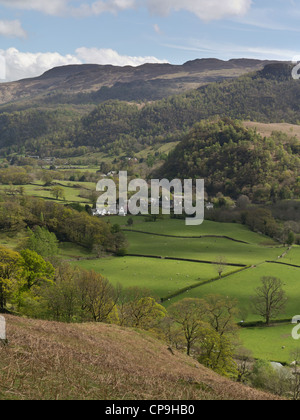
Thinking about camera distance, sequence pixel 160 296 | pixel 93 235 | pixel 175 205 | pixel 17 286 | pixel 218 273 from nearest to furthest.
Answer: pixel 17 286 → pixel 160 296 → pixel 218 273 → pixel 93 235 → pixel 175 205

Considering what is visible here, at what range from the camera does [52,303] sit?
45.6 meters

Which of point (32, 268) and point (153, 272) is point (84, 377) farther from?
point (153, 272)

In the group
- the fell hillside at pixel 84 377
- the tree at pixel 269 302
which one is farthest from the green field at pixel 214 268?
the fell hillside at pixel 84 377

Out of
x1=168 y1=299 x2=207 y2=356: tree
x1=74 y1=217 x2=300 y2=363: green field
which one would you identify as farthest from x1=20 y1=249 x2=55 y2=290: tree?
x1=74 y1=217 x2=300 y2=363: green field

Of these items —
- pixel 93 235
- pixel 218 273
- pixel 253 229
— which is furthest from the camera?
pixel 253 229

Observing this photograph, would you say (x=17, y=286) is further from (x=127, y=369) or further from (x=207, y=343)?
(x=127, y=369)

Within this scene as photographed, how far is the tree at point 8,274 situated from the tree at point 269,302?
3831 centimetres

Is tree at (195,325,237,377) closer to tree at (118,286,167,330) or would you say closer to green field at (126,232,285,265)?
tree at (118,286,167,330)

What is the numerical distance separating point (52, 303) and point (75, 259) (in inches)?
1945

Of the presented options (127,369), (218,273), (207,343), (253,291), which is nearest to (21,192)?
(218,273)

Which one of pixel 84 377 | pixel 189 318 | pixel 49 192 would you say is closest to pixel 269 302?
pixel 189 318

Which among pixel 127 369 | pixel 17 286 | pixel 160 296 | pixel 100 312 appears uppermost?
pixel 127 369

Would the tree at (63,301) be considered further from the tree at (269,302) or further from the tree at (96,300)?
the tree at (269,302)

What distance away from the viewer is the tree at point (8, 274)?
45.5 meters
